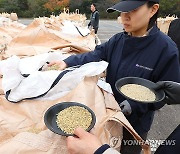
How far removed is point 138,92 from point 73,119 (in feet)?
1.27

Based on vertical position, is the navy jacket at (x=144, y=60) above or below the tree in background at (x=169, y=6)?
above

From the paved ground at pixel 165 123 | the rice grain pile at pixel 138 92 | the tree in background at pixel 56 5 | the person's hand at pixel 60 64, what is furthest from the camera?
the tree in background at pixel 56 5

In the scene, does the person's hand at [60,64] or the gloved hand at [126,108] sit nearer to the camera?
the gloved hand at [126,108]

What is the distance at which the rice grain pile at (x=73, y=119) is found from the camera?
3.24 ft

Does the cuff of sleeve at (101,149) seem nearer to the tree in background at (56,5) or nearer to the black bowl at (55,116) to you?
the black bowl at (55,116)

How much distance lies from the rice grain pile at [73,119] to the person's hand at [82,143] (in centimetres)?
6

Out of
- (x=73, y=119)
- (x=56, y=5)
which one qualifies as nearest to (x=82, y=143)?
(x=73, y=119)

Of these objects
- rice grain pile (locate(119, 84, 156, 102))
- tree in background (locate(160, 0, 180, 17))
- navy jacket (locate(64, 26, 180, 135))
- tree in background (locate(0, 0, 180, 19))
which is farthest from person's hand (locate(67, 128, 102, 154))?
tree in background (locate(160, 0, 180, 17))

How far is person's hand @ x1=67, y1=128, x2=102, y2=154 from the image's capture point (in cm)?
86

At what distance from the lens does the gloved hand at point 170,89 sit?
4.13ft

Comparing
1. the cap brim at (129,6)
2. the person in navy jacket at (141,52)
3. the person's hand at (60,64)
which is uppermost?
the cap brim at (129,6)

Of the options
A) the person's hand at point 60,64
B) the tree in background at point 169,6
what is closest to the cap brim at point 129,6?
the person's hand at point 60,64

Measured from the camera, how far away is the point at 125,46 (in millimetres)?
1440

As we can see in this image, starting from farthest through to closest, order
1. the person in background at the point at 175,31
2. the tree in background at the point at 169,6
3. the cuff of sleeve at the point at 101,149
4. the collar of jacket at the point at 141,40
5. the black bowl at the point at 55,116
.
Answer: the tree in background at the point at 169,6 < the person in background at the point at 175,31 < the collar of jacket at the point at 141,40 < the black bowl at the point at 55,116 < the cuff of sleeve at the point at 101,149
